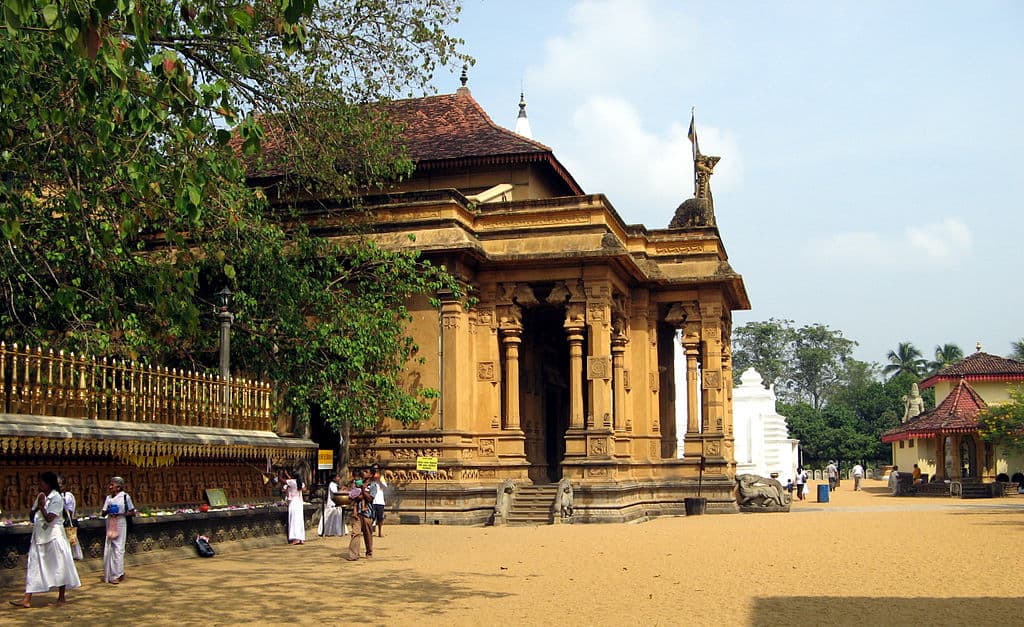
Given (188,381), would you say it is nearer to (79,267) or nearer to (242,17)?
(79,267)

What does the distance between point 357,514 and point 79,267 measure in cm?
592

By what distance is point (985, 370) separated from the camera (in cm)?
4825

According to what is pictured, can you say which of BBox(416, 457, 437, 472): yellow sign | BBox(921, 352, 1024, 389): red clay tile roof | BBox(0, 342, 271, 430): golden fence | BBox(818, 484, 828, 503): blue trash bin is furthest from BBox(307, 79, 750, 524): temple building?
BBox(921, 352, 1024, 389): red clay tile roof

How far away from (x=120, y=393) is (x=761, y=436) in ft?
107

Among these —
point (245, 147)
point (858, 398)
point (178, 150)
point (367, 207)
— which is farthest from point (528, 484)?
point (858, 398)

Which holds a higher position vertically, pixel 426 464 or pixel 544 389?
pixel 544 389

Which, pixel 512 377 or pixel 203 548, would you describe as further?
pixel 512 377

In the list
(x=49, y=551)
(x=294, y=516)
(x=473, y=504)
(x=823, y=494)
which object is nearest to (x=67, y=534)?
(x=49, y=551)

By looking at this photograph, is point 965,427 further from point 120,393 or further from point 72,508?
point 72,508

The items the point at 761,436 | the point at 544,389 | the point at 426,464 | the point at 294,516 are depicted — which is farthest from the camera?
the point at 761,436

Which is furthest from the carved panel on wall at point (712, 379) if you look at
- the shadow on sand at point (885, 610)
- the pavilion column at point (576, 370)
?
the shadow on sand at point (885, 610)

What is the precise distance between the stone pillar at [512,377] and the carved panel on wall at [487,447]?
0.63 metres

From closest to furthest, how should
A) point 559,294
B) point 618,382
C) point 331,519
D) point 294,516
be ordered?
point 294,516
point 331,519
point 559,294
point 618,382

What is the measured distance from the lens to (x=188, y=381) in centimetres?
1524
